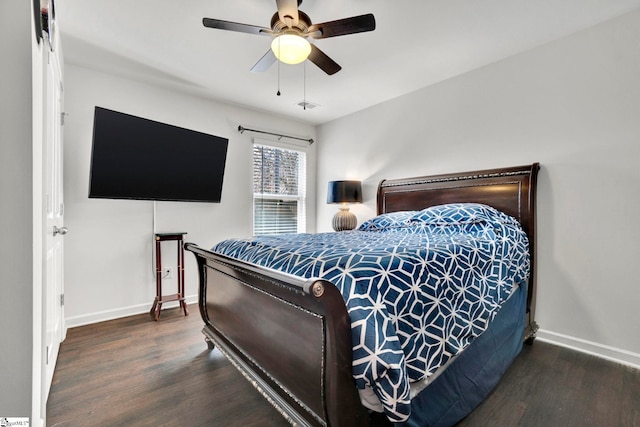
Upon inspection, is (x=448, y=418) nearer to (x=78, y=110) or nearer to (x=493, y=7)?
(x=493, y=7)

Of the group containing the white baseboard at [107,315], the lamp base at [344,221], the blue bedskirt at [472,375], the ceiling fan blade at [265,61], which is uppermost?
the ceiling fan blade at [265,61]

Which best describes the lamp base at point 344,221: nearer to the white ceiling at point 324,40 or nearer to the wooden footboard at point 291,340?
the white ceiling at point 324,40

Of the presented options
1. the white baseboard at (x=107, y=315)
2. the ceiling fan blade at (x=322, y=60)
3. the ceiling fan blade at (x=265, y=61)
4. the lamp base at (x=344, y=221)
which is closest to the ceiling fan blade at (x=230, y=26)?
the ceiling fan blade at (x=265, y=61)

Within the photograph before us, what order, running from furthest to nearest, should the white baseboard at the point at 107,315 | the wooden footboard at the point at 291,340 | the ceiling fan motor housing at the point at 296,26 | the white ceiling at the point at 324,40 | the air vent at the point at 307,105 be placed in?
the air vent at the point at 307,105 → the white baseboard at the point at 107,315 → the white ceiling at the point at 324,40 → the ceiling fan motor housing at the point at 296,26 → the wooden footboard at the point at 291,340

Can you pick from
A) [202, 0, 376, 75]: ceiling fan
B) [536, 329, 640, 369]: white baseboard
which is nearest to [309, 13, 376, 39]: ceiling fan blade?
[202, 0, 376, 75]: ceiling fan

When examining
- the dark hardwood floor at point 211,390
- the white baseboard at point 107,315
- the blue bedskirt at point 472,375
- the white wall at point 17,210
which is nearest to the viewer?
the white wall at point 17,210

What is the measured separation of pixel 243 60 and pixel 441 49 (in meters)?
1.83

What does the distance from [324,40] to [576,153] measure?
2.28m

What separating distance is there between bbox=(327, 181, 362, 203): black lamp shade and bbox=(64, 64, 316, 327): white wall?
1.28 metres

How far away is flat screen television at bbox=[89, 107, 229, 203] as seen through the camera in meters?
2.61

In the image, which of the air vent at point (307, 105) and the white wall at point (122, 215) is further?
the air vent at point (307, 105)

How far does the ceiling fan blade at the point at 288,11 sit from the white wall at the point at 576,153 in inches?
81.9

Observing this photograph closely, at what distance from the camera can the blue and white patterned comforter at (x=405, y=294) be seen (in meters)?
1.05

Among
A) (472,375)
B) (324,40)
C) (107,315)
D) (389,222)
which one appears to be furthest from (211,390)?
(324,40)
